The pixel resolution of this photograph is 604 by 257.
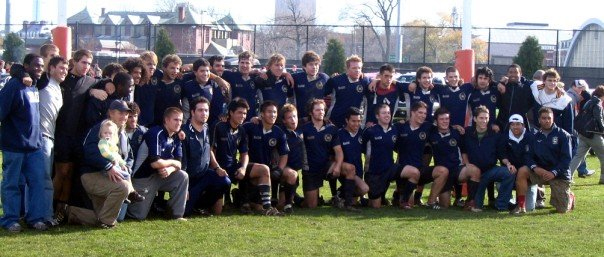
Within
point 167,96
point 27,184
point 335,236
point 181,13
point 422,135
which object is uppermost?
point 181,13

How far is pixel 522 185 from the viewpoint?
10227mm

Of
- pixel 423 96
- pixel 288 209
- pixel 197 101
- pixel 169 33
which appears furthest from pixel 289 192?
pixel 169 33

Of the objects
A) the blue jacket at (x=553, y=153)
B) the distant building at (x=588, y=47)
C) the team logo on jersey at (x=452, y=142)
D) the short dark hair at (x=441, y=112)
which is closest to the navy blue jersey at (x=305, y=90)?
the short dark hair at (x=441, y=112)

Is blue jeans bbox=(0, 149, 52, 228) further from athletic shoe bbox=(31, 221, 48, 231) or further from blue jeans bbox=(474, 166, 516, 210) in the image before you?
blue jeans bbox=(474, 166, 516, 210)

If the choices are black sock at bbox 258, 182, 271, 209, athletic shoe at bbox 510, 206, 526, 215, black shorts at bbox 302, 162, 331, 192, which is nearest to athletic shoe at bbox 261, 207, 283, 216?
black sock at bbox 258, 182, 271, 209

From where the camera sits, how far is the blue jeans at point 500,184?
1034 cm

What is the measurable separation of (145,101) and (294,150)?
1.82m

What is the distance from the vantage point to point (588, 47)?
177 feet

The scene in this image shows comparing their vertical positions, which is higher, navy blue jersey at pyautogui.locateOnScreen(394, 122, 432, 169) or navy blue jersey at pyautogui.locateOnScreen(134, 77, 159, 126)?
navy blue jersey at pyautogui.locateOnScreen(134, 77, 159, 126)

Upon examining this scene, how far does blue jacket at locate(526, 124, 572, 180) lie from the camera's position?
10.2m

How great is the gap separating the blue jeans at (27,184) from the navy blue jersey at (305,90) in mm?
3705

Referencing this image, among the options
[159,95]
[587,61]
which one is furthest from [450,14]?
[159,95]

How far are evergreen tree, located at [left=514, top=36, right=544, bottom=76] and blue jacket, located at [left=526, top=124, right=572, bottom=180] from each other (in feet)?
80.5

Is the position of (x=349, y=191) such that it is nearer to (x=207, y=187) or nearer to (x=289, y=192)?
(x=289, y=192)
